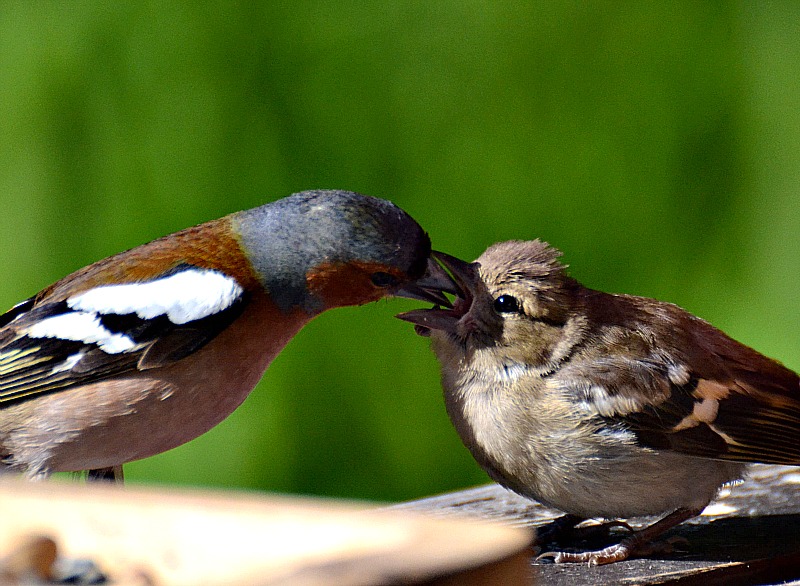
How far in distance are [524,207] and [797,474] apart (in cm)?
157

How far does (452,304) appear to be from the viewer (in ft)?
8.73

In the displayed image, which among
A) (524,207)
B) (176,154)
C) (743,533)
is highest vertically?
(176,154)

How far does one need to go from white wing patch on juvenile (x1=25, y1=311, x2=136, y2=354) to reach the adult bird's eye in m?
0.58

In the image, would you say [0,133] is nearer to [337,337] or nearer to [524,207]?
[337,337]

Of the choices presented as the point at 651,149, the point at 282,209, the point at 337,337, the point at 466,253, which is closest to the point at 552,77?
the point at 651,149

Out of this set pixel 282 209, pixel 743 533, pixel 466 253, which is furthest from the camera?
pixel 466 253

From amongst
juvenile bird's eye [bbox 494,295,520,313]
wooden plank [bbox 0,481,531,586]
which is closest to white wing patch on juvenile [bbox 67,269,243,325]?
juvenile bird's eye [bbox 494,295,520,313]

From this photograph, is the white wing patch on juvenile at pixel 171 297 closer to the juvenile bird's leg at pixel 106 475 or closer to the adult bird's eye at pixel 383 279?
the adult bird's eye at pixel 383 279

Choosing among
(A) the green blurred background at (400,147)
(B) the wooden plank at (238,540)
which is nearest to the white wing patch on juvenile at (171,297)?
(B) the wooden plank at (238,540)

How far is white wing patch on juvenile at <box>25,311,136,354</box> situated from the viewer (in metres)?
2.56

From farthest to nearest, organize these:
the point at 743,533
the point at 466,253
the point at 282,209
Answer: the point at 466,253
the point at 282,209
the point at 743,533

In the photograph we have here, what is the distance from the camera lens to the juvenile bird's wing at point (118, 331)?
8.32ft

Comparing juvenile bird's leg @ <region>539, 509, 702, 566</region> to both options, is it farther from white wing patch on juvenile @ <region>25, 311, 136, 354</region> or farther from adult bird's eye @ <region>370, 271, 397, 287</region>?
white wing patch on juvenile @ <region>25, 311, 136, 354</region>

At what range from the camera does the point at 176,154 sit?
408cm
